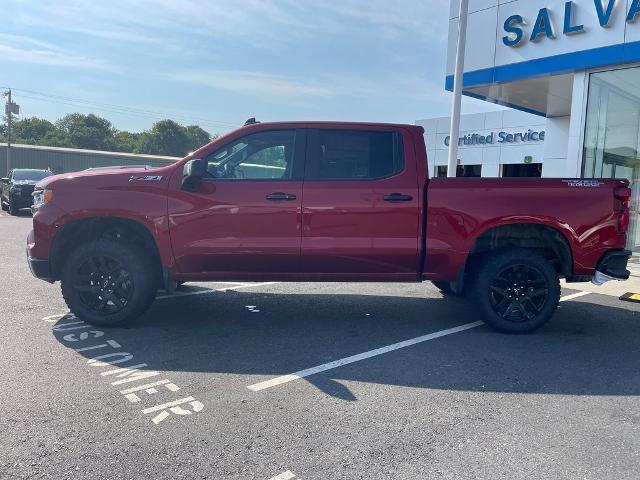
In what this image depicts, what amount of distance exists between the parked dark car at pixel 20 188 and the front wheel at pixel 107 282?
596 inches

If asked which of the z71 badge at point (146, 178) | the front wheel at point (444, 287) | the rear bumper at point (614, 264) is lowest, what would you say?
the front wheel at point (444, 287)

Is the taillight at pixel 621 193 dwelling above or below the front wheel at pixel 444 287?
above

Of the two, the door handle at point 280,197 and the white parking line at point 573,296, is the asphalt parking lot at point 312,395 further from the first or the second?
the door handle at point 280,197

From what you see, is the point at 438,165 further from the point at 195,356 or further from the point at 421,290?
the point at 195,356

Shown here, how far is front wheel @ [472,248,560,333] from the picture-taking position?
5422mm

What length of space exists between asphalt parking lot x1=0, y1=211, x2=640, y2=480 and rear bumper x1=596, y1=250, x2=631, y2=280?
0.69 metres

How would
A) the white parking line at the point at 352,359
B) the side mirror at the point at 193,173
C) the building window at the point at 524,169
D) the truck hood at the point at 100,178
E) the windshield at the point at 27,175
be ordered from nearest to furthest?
the white parking line at the point at 352,359 → the side mirror at the point at 193,173 → the truck hood at the point at 100,178 → the windshield at the point at 27,175 → the building window at the point at 524,169

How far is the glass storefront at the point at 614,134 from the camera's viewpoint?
1036cm

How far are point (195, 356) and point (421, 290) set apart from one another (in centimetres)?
405

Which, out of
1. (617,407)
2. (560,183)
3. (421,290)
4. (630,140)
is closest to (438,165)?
(630,140)

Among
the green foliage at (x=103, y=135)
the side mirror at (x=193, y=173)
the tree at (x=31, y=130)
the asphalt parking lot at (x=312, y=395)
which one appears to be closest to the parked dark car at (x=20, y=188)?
the asphalt parking lot at (x=312, y=395)

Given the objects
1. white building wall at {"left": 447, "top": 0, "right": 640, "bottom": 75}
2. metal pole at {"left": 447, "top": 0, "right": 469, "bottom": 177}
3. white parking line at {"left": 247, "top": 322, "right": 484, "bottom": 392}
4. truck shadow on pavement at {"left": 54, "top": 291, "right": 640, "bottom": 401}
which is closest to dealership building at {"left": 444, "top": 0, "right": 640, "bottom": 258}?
white building wall at {"left": 447, "top": 0, "right": 640, "bottom": 75}

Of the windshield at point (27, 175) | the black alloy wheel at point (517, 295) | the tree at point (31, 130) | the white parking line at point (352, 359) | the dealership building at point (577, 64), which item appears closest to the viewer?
the white parking line at point (352, 359)

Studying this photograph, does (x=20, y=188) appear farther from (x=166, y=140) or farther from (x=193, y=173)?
(x=166, y=140)
